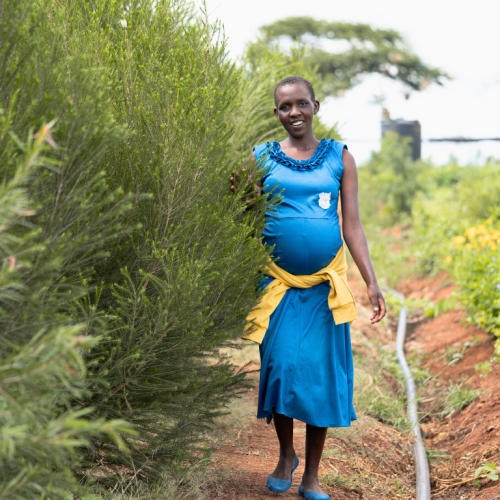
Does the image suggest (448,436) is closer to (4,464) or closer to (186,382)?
(186,382)

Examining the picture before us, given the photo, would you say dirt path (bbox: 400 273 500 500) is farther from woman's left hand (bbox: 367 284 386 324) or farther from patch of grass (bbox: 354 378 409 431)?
woman's left hand (bbox: 367 284 386 324)

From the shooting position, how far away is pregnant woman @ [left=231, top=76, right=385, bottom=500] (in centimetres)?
276

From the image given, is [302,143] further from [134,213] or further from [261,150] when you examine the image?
[134,213]

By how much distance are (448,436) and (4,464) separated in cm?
363

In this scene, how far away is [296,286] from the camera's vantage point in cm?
284

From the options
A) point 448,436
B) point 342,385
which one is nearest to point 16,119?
point 342,385

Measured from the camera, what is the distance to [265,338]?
285 cm

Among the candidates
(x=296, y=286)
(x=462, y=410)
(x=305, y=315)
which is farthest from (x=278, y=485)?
(x=462, y=410)

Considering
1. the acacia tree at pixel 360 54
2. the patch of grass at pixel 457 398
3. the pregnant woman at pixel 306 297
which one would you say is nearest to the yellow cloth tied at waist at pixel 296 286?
the pregnant woman at pixel 306 297

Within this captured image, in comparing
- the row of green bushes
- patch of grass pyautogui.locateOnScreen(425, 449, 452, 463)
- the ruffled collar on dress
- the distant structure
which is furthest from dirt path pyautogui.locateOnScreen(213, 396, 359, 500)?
the distant structure

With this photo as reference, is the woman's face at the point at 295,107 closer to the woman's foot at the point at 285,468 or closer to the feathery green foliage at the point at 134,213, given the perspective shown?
the feathery green foliage at the point at 134,213

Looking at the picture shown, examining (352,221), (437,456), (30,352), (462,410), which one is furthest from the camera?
(462,410)

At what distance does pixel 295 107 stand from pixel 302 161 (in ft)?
0.88

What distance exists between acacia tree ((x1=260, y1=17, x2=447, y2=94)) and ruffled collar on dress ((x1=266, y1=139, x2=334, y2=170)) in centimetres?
2120
